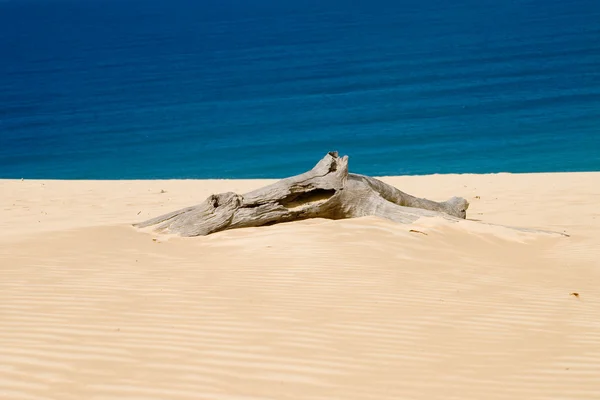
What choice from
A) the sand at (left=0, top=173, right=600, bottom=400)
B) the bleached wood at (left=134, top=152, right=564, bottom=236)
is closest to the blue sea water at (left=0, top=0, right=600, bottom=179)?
the bleached wood at (left=134, top=152, right=564, bottom=236)

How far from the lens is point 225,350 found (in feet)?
15.2

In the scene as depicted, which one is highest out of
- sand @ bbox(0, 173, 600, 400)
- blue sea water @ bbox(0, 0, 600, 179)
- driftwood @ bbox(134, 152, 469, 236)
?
blue sea water @ bbox(0, 0, 600, 179)

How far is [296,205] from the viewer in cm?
962

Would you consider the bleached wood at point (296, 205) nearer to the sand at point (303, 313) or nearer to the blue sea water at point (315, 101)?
the sand at point (303, 313)

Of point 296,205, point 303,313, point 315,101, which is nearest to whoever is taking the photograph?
point 303,313

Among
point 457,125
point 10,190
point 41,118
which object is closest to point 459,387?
point 10,190

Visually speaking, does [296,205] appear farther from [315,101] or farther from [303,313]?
[315,101]

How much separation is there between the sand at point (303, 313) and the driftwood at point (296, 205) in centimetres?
24

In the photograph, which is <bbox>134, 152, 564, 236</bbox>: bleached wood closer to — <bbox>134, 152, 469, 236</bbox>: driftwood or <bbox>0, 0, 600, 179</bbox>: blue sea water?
<bbox>134, 152, 469, 236</bbox>: driftwood

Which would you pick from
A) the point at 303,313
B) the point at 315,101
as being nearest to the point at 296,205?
the point at 303,313

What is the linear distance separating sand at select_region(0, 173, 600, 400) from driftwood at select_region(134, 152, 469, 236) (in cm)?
24

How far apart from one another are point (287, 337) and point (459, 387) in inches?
47.1

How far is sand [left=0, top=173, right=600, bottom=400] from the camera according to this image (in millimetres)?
4191

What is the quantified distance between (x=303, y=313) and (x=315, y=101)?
96.3 feet
